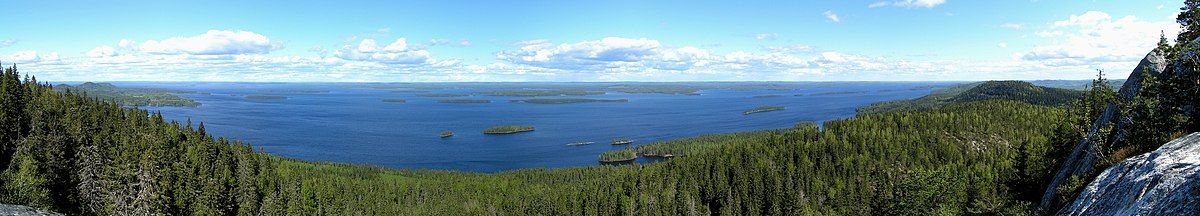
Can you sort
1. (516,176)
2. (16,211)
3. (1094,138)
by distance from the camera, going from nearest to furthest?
(1094,138), (16,211), (516,176)

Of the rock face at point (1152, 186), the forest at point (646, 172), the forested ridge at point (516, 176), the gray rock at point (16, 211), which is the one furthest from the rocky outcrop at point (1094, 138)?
the gray rock at point (16, 211)

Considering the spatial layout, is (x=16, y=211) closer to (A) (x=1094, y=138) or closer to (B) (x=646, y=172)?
(A) (x=1094, y=138)

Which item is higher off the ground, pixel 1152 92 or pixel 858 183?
pixel 1152 92

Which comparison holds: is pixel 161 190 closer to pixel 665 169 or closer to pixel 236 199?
pixel 236 199

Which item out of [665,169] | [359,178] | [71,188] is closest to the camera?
[71,188]

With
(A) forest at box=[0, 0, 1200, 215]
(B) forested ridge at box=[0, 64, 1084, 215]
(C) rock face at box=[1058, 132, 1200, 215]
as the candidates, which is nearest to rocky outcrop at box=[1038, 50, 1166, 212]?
(A) forest at box=[0, 0, 1200, 215]

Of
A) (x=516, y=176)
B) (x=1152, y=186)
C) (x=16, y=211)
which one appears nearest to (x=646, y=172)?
(x=516, y=176)

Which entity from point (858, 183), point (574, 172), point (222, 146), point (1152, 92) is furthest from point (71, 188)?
point (858, 183)

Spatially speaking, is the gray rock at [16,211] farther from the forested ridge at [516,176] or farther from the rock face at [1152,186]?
the rock face at [1152,186]
